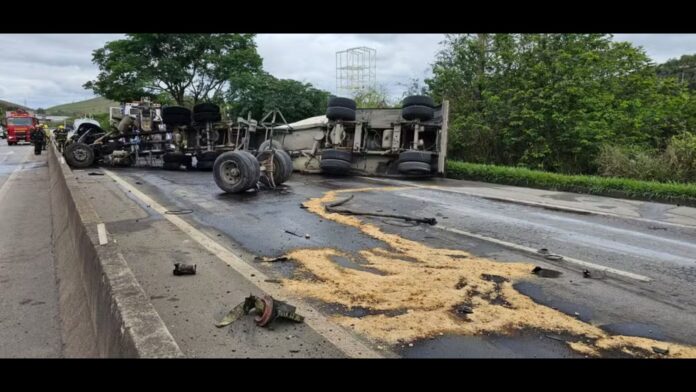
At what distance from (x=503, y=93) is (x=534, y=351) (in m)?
15.6

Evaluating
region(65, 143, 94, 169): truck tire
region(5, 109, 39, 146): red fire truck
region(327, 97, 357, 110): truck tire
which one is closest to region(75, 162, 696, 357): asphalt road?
Answer: region(327, 97, 357, 110): truck tire

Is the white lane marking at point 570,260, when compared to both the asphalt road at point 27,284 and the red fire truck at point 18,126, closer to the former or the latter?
the asphalt road at point 27,284

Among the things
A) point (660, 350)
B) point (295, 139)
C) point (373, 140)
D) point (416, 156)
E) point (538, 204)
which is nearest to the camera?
point (660, 350)

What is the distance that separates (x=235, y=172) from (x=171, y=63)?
23813 mm

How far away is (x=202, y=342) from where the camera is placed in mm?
3398

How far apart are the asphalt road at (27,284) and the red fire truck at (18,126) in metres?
41.6

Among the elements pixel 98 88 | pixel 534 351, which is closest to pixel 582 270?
pixel 534 351

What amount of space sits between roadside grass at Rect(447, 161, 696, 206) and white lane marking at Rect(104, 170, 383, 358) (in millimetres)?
9695

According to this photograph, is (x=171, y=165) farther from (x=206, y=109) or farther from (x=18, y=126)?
(x=18, y=126)

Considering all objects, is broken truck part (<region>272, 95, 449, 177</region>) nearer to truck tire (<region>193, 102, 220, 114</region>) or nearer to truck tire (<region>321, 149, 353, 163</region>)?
truck tire (<region>321, 149, 353, 163</region>)

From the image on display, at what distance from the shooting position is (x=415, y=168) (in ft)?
46.7

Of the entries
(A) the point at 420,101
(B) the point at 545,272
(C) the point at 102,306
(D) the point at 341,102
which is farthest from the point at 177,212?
(A) the point at 420,101
